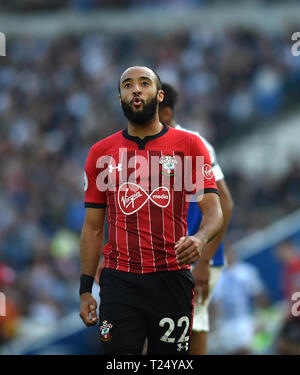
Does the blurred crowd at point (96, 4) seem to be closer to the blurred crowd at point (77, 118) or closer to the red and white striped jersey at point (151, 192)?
the blurred crowd at point (77, 118)

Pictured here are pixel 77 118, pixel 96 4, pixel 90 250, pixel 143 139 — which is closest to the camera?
pixel 143 139

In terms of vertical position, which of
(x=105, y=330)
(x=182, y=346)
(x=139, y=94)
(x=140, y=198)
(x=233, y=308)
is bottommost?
(x=233, y=308)

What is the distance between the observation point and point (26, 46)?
66.5 ft

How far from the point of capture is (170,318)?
15.4 ft

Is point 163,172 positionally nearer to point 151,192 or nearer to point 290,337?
point 151,192

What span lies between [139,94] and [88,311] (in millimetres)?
1378

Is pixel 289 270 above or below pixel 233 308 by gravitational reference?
above

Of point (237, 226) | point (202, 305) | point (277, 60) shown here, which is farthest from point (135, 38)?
point (202, 305)

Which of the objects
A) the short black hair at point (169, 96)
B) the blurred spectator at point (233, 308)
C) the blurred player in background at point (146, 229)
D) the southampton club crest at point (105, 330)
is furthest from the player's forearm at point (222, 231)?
the blurred spectator at point (233, 308)

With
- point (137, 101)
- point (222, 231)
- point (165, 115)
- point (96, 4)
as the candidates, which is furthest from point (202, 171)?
point (96, 4)

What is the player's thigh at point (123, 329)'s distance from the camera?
465cm

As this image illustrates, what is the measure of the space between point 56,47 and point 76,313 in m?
10.1

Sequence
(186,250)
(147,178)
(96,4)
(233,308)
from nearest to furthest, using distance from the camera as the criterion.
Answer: (186,250), (147,178), (233,308), (96,4)

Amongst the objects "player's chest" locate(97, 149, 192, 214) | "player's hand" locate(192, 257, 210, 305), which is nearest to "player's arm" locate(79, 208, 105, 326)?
"player's chest" locate(97, 149, 192, 214)
